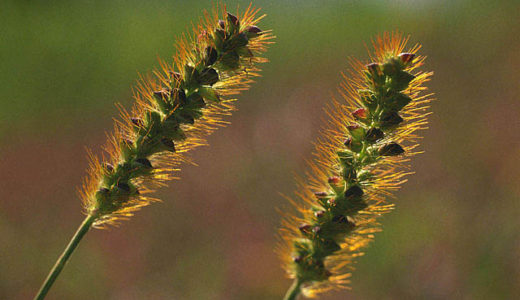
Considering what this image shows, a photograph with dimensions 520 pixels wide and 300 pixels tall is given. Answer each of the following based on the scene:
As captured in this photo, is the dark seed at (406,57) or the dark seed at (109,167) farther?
the dark seed at (109,167)

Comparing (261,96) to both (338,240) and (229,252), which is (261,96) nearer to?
(229,252)

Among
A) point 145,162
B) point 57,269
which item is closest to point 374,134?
point 145,162

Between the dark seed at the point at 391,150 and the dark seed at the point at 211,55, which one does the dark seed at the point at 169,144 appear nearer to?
the dark seed at the point at 211,55

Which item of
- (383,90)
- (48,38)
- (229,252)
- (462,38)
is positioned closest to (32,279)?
(229,252)

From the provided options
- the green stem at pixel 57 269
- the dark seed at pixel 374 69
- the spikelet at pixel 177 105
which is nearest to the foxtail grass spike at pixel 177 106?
the spikelet at pixel 177 105

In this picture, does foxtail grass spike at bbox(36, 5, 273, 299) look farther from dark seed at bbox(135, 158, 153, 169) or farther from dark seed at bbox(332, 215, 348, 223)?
dark seed at bbox(332, 215, 348, 223)


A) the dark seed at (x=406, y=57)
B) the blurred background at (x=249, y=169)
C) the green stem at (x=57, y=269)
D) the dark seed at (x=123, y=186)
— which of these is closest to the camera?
the green stem at (x=57, y=269)

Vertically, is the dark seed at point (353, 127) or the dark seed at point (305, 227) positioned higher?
the dark seed at point (353, 127)
